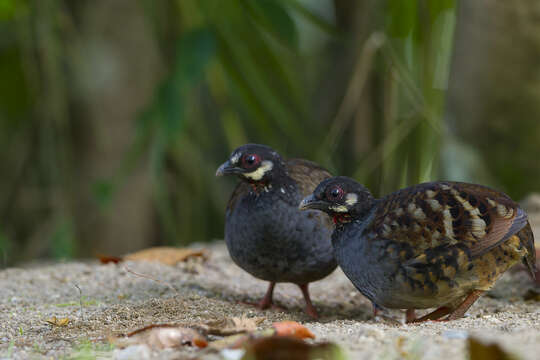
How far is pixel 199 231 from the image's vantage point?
269 inches

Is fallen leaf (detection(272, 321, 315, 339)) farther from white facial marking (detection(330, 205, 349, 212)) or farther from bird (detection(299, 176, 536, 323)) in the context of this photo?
white facial marking (detection(330, 205, 349, 212))

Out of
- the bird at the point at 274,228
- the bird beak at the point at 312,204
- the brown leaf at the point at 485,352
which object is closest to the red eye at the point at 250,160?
the bird at the point at 274,228

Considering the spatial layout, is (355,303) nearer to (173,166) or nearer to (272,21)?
(272,21)

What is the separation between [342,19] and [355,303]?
3563mm

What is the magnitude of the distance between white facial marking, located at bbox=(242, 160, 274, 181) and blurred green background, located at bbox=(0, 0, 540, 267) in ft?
5.41

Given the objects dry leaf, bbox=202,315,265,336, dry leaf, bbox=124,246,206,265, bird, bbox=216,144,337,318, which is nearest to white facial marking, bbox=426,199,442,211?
bird, bbox=216,144,337,318

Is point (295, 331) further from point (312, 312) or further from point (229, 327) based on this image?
point (312, 312)

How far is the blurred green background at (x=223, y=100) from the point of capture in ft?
16.5

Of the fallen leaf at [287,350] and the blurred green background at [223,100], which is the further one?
the blurred green background at [223,100]

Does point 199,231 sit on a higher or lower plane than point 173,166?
lower

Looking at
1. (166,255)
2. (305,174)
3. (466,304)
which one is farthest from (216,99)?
(466,304)

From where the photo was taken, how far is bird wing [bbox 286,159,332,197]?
363cm

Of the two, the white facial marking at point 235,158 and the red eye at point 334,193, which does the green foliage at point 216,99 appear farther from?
the red eye at point 334,193

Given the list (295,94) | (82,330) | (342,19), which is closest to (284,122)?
(295,94)
